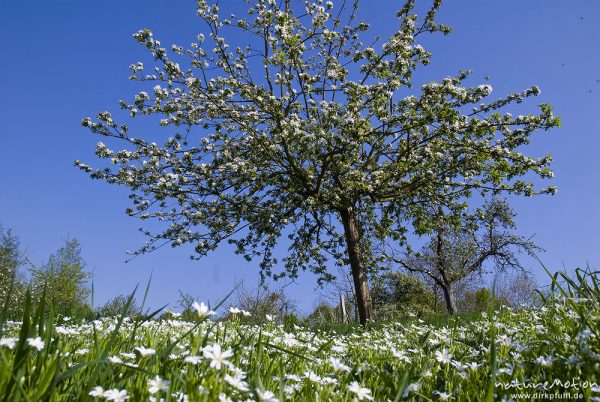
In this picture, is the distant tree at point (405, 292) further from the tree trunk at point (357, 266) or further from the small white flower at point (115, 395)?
the small white flower at point (115, 395)

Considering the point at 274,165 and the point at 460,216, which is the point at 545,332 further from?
the point at 460,216

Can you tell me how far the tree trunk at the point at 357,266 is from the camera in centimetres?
1377

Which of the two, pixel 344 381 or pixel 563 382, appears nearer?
pixel 563 382

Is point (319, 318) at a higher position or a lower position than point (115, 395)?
higher

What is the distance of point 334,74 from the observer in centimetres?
1166

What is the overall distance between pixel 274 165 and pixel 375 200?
11.0 feet

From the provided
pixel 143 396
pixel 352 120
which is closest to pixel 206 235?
pixel 352 120

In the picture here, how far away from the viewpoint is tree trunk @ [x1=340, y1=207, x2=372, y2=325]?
1377cm

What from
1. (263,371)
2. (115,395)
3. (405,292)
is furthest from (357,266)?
(405,292)

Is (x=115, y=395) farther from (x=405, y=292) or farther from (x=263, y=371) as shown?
(x=405, y=292)

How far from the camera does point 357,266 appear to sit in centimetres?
1394

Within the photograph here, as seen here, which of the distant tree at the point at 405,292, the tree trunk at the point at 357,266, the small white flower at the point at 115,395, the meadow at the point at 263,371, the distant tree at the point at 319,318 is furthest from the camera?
the distant tree at the point at 405,292

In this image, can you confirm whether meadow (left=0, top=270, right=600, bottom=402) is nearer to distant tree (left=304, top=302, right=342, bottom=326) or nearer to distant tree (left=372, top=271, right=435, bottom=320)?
distant tree (left=304, top=302, right=342, bottom=326)

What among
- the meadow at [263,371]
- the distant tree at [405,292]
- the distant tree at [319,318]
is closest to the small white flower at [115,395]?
the meadow at [263,371]
